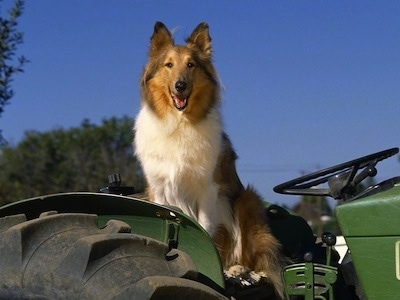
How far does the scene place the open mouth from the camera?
262 inches

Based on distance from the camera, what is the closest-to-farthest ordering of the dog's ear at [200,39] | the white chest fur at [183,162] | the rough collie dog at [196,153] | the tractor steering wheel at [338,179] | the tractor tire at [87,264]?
the tractor tire at [87,264] → the tractor steering wheel at [338,179] → the rough collie dog at [196,153] → the white chest fur at [183,162] → the dog's ear at [200,39]

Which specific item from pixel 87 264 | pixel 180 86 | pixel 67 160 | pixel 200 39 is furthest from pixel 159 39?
pixel 67 160

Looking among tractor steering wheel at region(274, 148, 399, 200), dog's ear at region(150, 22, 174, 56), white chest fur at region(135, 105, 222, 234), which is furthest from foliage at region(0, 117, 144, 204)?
tractor steering wheel at region(274, 148, 399, 200)

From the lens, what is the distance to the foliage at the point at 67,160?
1004 inches

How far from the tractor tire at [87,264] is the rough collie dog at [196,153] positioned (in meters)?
1.60

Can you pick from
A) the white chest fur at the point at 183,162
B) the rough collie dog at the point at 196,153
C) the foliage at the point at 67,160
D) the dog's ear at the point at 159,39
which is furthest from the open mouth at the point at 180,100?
the foliage at the point at 67,160

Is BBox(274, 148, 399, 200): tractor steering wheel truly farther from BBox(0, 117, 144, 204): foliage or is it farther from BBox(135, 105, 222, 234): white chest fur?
BBox(0, 117, 144, 204): foliage

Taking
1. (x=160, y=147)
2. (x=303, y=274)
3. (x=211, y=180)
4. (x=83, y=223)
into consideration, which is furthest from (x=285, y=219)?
(x=83, y=223)

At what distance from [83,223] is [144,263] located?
1.21ft

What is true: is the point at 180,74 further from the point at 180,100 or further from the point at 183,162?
the point at 183,162

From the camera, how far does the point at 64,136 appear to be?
97.6 feet

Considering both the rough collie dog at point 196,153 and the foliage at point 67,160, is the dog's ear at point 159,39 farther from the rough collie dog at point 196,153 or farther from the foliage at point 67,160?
the foliage at point 67,160

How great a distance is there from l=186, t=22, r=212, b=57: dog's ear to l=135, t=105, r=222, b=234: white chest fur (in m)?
0.74

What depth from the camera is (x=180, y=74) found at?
6.79m
